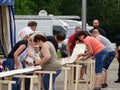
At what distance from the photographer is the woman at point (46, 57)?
35.0ft

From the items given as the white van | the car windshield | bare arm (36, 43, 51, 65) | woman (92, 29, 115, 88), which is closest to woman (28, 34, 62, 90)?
bare arm (36, 43, 51, 65)

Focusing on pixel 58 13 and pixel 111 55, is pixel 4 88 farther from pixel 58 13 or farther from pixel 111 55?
pixel 58 13

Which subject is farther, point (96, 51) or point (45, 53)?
point (96, 51)

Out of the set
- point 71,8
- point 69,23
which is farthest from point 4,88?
point 71,8

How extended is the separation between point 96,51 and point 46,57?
3.68 meters

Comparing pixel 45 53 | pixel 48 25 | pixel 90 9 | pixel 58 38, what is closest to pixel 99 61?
pixel 58 38

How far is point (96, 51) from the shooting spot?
14109mm

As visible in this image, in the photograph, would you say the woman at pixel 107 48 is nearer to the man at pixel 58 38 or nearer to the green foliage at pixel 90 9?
the man at pixel 58 38

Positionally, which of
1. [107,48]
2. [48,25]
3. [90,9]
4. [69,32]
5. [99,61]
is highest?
[107,48]

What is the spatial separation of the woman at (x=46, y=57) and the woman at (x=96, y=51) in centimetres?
277

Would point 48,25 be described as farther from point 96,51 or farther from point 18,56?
point 18,56

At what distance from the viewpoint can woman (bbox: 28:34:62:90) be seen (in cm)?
1067

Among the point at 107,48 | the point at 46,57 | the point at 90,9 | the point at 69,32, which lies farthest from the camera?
the point at 90,9

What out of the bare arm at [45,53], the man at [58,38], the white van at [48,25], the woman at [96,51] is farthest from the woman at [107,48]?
the white van at [48,25]
